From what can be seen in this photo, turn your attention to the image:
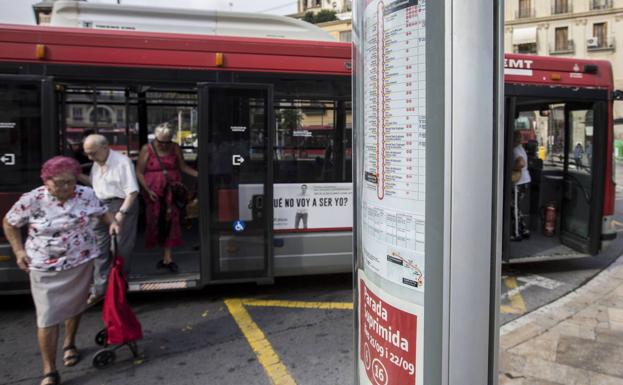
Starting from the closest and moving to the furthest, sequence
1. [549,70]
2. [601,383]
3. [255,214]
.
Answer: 1. [601,383]
2. [255,214]
3. [549,70]

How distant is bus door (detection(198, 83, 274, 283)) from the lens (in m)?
4.99

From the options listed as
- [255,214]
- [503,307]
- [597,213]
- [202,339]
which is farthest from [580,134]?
[202,339]

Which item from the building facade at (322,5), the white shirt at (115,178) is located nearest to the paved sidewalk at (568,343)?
the white shirt at (115,178)

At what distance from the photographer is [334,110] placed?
531 cm

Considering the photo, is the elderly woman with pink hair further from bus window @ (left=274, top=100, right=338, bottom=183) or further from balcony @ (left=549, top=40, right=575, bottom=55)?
balcony @ (left=549, top=40, right=575, bottom=55)

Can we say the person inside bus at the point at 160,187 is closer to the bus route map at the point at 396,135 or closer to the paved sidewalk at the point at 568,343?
the paved sidewalk at the point at 568,343

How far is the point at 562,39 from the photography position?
44.3 metres

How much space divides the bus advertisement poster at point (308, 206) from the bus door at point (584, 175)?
327cm

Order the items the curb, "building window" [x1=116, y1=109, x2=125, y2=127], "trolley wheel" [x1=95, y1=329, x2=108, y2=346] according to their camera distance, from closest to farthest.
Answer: "trolley wheel" [x1=95, y1=329, x2=108, y2=346] < the curb < "building window" [x1=116, y1=109, x2=125, y2=127]


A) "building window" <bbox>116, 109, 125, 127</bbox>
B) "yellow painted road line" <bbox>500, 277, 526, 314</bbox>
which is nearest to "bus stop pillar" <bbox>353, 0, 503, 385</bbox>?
"yellow painted road line" <bbox>500, 277, 526, 314</bbox>

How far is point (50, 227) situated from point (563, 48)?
49385 mm

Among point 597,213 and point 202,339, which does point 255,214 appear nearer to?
point 202,339

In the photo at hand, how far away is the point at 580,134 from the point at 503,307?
112 inches

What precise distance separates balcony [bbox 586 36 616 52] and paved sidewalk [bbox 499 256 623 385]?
44.4 metres
